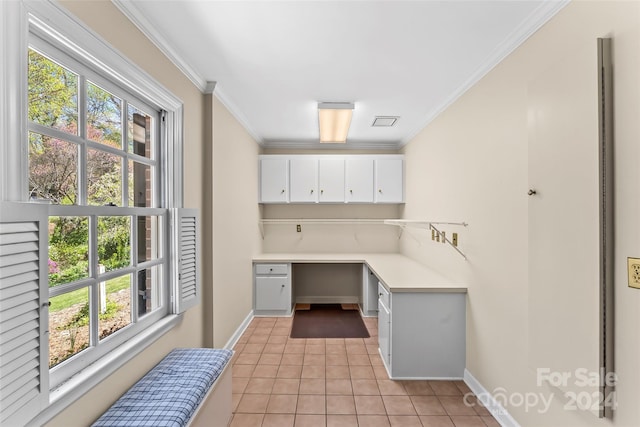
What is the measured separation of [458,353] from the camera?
250 cm

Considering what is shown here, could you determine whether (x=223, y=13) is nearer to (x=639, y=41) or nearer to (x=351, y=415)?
(x=639, y=41)

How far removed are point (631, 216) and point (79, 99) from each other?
2.37 metres

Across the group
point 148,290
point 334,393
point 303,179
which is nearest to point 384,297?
point 334,393

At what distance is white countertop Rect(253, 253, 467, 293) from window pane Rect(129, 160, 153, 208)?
6.30 ft

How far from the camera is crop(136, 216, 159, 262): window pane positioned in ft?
6.18

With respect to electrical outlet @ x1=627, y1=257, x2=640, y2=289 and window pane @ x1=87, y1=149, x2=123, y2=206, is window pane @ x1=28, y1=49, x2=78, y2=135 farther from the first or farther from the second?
electrical outlet @ x1=627, y1=257, x2=640, y2=289

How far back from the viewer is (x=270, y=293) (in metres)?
4.05

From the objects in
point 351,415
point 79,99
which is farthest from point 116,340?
point 351,415

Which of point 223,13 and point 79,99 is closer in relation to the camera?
point 79,99

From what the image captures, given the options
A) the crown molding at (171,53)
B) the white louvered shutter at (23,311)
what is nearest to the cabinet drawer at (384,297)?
the white louvered shutter at (23,311)

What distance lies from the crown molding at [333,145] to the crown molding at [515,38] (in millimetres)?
1876

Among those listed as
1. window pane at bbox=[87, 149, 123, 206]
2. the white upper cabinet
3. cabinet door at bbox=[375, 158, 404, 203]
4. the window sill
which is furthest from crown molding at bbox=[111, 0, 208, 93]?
cabinet door at bbox=[375, 158, 404, 203]

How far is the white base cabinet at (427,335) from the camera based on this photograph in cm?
249

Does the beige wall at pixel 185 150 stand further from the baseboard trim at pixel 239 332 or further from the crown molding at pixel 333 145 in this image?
the crown molding at pixel 333 145
